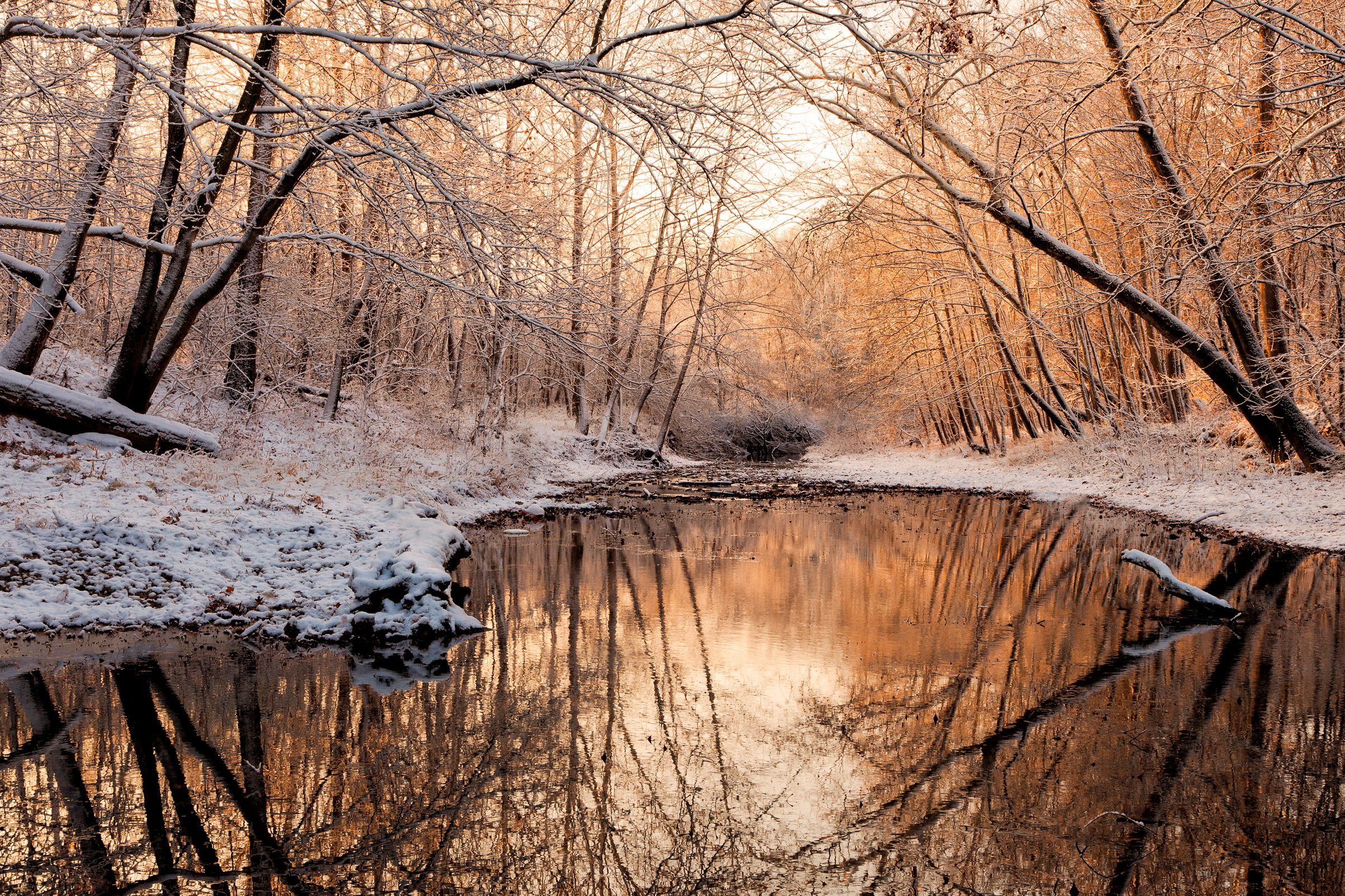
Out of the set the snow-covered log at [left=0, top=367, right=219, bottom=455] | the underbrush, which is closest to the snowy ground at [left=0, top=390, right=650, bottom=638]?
the snow-covered log at [left=0, top=367, right=219, bottom=455]

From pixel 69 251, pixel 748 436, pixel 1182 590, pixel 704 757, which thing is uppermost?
pixel 69 251

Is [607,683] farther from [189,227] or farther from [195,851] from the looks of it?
[189,227]

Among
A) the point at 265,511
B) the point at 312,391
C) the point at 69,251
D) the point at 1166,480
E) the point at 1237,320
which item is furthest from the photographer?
the point at 312,391

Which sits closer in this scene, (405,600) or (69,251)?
(405,600)

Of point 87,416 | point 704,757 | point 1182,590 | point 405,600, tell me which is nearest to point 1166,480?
point 1182,590

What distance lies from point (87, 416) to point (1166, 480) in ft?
63.7

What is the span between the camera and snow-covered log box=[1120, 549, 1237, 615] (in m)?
8.53

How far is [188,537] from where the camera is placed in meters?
8.28

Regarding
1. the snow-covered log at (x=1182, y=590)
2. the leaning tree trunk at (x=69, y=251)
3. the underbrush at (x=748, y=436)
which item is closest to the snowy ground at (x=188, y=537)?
the leaning tree trunk at (x=69, y=251)

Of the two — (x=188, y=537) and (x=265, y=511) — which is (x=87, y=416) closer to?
(x=265, y=511)

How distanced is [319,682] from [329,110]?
4.25 meters

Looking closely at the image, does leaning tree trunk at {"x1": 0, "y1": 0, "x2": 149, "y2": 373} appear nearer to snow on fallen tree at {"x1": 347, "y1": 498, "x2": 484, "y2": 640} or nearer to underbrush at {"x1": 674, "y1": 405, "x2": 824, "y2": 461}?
snow on fallen tree at {"x1": 347, "y1": 498, "x2": 484, "y2": 640}

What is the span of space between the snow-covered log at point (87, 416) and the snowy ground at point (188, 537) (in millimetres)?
214

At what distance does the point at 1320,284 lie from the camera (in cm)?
2002
